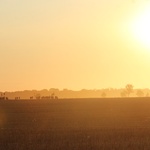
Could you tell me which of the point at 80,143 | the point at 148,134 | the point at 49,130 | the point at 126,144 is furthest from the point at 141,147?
the point at 49,130

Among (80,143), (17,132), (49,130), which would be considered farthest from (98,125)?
(80,143)

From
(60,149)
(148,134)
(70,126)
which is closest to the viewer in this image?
(60,149)

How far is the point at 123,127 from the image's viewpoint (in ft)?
136

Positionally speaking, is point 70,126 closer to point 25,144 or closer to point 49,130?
point 49,130

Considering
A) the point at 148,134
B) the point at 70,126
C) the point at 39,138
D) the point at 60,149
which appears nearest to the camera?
the point at 60,149

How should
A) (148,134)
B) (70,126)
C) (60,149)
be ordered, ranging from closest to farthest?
(60,149) < (148,134) < (70,126)

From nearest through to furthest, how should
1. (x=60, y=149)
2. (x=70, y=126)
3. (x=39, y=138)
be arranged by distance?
(x=60, y=149) → (x=39, y=138) → (x=70, y=126)

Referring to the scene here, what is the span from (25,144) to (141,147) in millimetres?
7212

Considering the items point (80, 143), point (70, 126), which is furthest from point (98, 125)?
point (80, 143)

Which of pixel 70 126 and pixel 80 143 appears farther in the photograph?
pixel 70 126

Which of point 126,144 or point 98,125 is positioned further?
point 98,125

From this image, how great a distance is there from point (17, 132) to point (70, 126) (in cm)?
606

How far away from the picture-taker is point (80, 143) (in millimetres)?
31688

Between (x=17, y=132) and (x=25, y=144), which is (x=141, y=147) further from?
(x=17, y=132)
